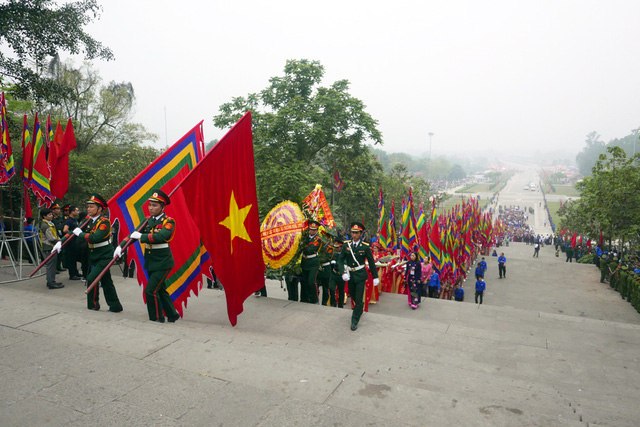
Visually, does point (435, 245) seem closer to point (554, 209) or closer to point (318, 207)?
point (318, 207)

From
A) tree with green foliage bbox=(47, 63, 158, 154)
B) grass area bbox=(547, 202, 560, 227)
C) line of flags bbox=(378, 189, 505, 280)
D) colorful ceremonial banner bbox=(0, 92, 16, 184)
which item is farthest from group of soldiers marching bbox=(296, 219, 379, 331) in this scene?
grass area bbox=(547, 202, 560, 227)

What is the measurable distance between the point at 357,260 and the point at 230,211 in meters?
2.11

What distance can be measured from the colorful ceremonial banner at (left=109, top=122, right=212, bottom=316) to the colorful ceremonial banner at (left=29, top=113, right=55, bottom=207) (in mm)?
3873

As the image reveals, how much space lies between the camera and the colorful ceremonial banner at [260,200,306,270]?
7160mm

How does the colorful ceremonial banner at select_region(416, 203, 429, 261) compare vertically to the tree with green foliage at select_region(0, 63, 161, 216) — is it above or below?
below

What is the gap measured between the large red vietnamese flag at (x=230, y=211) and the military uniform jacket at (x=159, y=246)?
80 cm

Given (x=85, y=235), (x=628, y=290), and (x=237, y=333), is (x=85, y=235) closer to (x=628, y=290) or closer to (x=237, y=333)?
(x=237, y=333)

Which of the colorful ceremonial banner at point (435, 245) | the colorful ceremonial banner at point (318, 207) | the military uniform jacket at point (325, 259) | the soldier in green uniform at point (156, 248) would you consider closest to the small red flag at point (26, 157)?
the soldier in green uniform at point (156, 248)

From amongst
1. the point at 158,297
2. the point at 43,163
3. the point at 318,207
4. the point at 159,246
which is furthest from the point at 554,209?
the point at 159,246

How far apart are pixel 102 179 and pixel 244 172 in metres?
15.0

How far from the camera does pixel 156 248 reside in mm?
5695

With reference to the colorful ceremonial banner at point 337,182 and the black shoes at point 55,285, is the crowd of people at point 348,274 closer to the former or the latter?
the black shoes at point 55,285

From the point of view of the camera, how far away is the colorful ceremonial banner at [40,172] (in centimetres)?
899

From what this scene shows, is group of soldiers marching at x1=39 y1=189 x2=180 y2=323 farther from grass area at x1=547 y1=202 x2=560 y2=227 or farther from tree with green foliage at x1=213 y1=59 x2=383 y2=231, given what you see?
grass area at x1=547 y1=202 x2=560 y2=227
